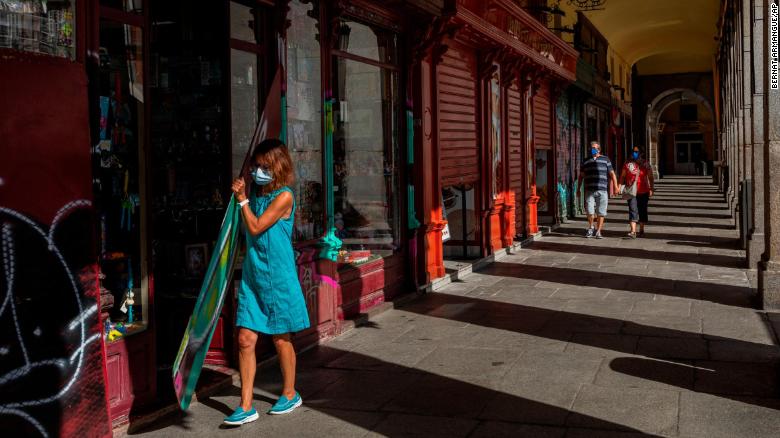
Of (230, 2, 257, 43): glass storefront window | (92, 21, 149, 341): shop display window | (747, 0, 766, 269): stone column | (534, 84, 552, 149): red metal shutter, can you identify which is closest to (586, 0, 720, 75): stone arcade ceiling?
(534, 84, 552, 149): red metal shutter

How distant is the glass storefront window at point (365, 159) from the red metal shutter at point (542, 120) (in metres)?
8.36

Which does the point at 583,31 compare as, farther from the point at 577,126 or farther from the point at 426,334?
the point at 426,334

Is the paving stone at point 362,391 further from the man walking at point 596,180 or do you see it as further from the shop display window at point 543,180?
the shop display window at point 543,180

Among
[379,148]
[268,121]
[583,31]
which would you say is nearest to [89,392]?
[268,121]

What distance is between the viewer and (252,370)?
542 cm

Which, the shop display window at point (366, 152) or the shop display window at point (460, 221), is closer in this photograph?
the shop display window at point (366, 152)

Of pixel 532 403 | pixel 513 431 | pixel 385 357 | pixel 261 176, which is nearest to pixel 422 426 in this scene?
pixel 513 431

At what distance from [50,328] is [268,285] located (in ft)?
4.27

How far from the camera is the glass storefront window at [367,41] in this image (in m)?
9.00

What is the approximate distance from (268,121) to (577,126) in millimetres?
18344

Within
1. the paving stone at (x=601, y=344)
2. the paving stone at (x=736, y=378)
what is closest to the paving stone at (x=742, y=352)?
the paving stone at (x=736, y=378)

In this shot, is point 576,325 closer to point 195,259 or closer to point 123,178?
point 195,259

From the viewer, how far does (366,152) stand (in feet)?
32.1

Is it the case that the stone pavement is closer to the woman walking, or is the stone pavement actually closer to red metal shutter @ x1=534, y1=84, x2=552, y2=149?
the woman walking
